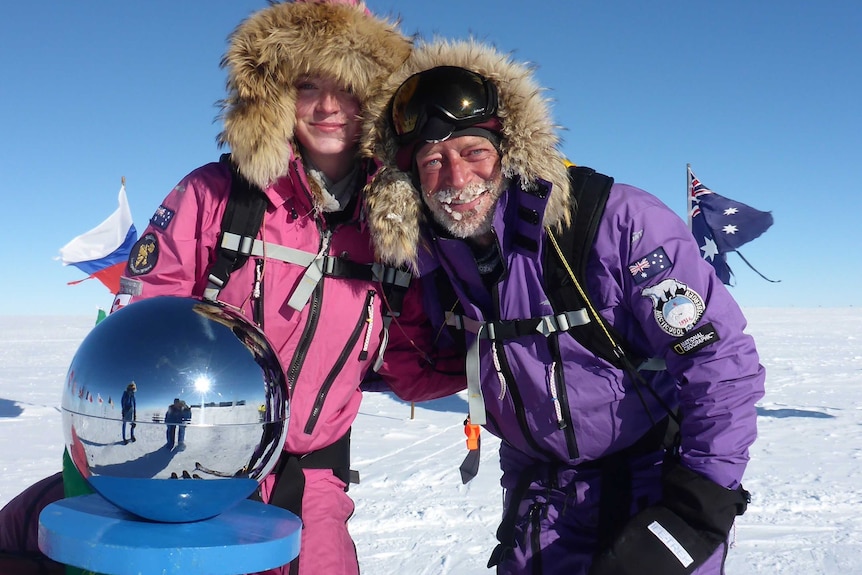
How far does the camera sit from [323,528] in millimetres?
2352

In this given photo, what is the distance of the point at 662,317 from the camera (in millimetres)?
2068

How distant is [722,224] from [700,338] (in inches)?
402

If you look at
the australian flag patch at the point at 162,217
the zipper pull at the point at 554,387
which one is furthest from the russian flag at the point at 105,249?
the zipper pull at the point at 554,387

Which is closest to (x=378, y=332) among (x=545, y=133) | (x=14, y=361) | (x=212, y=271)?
(x=212, y=271)

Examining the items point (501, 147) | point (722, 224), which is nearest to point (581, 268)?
point (501, 147)

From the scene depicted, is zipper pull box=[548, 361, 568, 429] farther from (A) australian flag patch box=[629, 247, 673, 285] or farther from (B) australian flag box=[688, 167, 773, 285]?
(B) australian flag box=[688, 167, 773, 285]

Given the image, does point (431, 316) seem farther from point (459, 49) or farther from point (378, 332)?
point (459, 49)

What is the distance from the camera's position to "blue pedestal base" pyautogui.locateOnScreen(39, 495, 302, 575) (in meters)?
1.15

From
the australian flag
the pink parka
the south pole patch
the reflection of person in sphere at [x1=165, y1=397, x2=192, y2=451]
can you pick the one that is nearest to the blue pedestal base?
the reflection of person in sphere at [x1=165, y1=397, x2=192, y2=451]

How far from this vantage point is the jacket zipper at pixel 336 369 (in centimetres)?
Result: 241

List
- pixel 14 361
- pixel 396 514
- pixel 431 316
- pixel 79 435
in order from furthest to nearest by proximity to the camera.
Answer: pixel 14 361 → pixel 396 514 → pixel 431 316 → pixel 79 435

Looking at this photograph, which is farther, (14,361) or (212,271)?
(14,361)

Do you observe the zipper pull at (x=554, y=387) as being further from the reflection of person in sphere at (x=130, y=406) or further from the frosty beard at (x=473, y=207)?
the reflection of person in sphere at (x=130, y=406)

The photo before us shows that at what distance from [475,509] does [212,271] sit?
11.6 feet
